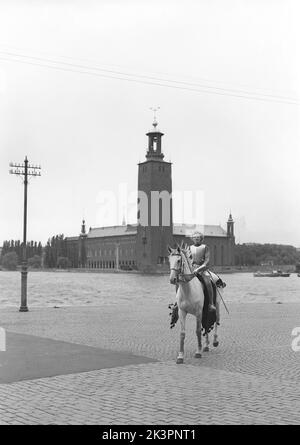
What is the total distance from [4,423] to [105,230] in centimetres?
16927

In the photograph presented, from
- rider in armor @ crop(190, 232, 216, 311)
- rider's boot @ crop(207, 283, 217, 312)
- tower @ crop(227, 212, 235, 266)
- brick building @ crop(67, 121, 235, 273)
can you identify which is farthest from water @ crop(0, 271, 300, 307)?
tower @ crop(227, 212, 235, 266)

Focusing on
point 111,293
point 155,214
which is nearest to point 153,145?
point 155,214

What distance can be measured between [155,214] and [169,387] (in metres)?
121

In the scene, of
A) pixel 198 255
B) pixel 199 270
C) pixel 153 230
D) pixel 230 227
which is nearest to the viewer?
pixel 199 270

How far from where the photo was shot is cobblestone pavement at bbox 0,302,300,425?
6.08m

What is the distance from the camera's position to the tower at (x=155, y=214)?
412 ft

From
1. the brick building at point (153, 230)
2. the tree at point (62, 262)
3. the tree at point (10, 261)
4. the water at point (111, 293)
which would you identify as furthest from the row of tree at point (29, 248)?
the water at point (111, 293)

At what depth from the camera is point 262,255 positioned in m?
176

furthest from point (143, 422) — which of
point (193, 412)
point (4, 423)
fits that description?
point (4, 423)

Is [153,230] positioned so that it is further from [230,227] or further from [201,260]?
[201,260]

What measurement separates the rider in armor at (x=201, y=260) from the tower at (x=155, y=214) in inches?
4416

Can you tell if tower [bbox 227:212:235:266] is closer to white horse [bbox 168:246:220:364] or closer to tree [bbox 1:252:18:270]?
tree [bbox 1:252:18:270]

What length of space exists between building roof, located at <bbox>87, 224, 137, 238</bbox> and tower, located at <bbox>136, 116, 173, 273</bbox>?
23735 mm

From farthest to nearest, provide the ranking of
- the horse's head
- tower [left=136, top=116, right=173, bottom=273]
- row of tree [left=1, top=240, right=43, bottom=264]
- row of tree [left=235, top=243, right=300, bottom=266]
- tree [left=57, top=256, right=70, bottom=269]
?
row of tree [left=1, top=240, right=43, bottom=264] < row of tree [left=235, top=243, right=300, bottom=266] < tree [left=57, top=256, right=70, bottom=269] < tower [left=136, top=116, right=173, bottom=273] < the horse's head
